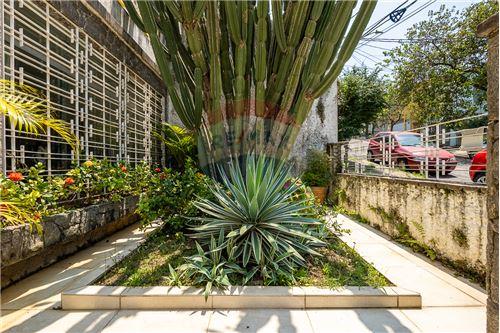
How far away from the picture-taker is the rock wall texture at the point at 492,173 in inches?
54.5

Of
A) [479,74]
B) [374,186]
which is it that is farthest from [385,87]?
[374,186]

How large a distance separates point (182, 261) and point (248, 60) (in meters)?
2.87

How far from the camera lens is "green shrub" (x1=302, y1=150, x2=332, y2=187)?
7.50 meters

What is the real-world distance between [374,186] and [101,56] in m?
5.63

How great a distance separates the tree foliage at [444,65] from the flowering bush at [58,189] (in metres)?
12.2

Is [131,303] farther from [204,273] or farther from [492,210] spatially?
[492,210]

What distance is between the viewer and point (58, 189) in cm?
324

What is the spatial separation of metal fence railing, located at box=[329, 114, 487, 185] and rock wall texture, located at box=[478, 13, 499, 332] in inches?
81.1

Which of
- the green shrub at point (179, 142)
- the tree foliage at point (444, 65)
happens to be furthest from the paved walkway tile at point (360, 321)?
the tree foliage at point (444, 65)

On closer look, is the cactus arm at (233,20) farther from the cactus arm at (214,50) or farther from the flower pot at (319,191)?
the flower pot at (319,191)

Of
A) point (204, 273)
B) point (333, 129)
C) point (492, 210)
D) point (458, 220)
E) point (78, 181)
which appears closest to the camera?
point (492, 210)

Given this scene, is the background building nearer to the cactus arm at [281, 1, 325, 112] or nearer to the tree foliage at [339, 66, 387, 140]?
the cactus arm at [281, 1, 325, 112]

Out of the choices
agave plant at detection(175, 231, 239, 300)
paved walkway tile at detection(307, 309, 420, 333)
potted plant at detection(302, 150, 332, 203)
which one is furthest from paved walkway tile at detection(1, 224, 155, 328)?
potted plant at detection(302, 150, 332, 203)

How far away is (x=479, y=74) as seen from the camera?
1147 centimetres
